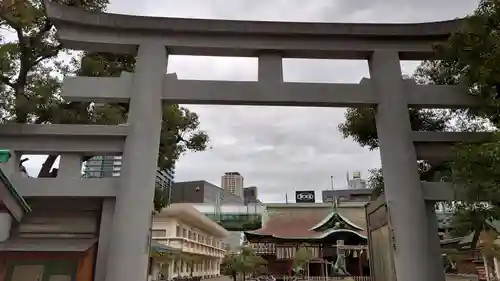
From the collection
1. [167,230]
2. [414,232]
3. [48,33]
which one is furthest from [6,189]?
[167,230]

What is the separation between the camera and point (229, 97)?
19.9 feet

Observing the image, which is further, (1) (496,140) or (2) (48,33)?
(2) (48,33)

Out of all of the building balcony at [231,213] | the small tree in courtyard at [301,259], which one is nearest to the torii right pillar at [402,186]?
the small tree in courtyard at [301,259]

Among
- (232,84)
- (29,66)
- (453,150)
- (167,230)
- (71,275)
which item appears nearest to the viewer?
(71,275)

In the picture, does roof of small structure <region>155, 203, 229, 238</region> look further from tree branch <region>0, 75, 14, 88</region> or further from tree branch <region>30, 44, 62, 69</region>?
tree branch <region>0, 75, 14, 88</region>

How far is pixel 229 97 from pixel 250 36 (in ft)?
3.82

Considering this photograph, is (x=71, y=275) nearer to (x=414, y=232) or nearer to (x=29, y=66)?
(x=29, y=66)

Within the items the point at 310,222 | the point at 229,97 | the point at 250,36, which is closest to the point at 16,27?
the point at 229,97

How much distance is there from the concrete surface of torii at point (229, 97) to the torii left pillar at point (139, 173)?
1 centimetres

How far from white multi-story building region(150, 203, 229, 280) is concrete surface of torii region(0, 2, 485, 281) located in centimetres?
1413

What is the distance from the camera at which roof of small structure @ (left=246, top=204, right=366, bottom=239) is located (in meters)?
21.5

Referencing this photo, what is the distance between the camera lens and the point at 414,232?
5.34 metres

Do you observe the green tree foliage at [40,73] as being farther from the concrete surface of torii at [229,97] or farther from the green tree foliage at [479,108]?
the green tree foliage at [479,108]

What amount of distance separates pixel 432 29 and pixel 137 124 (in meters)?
5.00
